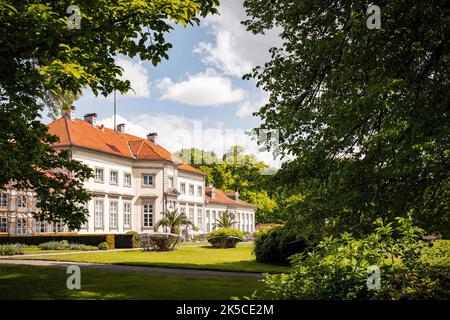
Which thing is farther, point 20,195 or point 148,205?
point 148,205

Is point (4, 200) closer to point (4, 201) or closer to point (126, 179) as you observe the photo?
point (4, 201)

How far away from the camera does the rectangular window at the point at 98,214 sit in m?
40.9

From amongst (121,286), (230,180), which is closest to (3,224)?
(121,286)

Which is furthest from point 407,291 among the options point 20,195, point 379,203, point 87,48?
point 20,195

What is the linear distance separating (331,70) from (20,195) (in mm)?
31972

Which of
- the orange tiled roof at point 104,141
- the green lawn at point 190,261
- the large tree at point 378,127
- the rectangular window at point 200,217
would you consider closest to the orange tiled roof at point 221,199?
the rectangular window at point 200,217

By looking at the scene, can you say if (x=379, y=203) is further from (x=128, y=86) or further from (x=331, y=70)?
(x=128, y=86)

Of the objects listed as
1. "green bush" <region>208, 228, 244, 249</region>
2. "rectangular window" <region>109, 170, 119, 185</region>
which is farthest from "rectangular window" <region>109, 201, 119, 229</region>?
"green bush" <region>208, 228, 244, 249</region>

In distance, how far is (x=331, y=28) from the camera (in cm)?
1098

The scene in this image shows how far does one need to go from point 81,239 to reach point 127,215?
43.4ft

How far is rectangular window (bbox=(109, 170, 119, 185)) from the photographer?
4344 cm

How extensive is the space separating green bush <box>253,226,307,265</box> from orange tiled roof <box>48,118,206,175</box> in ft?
75.3

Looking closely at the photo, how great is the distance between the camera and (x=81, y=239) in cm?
3253

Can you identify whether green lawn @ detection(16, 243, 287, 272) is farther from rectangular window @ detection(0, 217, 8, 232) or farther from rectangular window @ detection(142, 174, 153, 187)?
rectangular window @ detection(142, 174, 153, 187)
